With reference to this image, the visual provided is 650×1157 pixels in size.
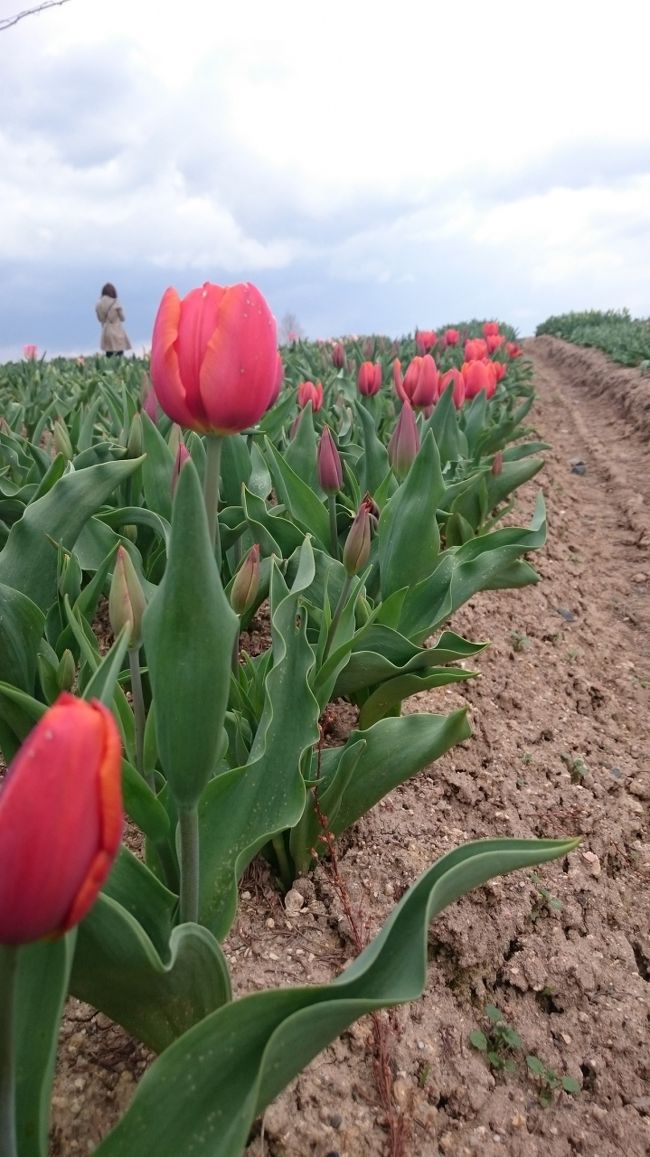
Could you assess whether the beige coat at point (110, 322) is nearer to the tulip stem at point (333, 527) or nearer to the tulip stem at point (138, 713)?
the tulip stem at point (333, 527)

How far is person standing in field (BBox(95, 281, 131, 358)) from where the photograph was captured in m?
13.2

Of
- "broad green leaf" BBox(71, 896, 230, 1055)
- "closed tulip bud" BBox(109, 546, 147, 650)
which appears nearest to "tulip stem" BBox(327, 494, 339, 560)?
"closed tulip bud" BBox(109, 546, 147, 650)

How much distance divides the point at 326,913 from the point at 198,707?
2.77 ft

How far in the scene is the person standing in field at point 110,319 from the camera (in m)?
13.2

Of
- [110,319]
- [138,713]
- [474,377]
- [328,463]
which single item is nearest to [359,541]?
[328,463]

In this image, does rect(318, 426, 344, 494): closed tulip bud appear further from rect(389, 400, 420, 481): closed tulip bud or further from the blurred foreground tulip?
the blurred foreground tulip

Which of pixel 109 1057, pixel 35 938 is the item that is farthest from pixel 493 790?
pixel 35 938

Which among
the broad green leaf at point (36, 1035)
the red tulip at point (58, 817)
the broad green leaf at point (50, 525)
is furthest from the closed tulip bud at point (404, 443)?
the red tulip at point (58, 817)

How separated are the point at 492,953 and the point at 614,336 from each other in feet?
51.3

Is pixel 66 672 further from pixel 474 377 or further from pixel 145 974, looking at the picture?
pixel 474 377

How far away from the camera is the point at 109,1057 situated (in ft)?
3.93

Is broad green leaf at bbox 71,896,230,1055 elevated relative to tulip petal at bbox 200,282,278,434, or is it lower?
lower

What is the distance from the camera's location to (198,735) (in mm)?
876

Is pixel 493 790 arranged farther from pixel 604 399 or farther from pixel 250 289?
pixel 604 399
